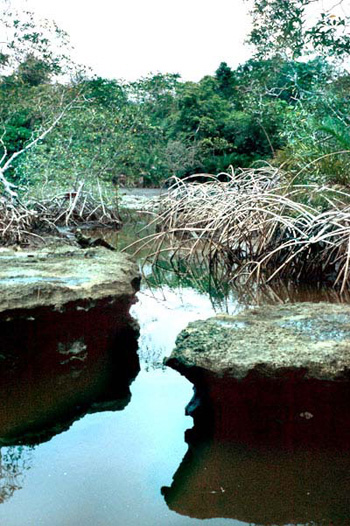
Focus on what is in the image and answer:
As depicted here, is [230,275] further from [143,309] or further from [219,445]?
[219,445]

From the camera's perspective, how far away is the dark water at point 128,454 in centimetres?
133

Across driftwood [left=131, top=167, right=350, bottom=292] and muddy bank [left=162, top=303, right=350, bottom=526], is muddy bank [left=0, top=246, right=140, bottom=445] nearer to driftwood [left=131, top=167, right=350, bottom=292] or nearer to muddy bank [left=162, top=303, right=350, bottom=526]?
muddy bank [left=162, top=303, right=350, bottom=526]

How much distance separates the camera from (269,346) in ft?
5.68

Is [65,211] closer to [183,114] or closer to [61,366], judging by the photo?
[61,366]

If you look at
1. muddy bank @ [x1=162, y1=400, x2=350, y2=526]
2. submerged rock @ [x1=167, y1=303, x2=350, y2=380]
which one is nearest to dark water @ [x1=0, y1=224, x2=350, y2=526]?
muddy bank @ [x1=162, y1=400, x2=350, y2=526]

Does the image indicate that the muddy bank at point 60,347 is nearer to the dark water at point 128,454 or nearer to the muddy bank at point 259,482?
the dark water at point 128,454

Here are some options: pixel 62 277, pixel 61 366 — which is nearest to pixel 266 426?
pixel 61 366

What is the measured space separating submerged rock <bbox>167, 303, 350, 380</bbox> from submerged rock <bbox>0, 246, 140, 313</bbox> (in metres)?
0.59

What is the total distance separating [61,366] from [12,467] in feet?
2.25

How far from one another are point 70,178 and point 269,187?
5203 mm

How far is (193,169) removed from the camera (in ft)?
55.0

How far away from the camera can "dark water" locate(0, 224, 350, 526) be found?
1.33 metres

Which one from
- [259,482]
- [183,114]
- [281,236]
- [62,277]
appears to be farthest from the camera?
[183,114]

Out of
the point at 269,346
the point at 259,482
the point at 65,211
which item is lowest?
the point at 65,211
